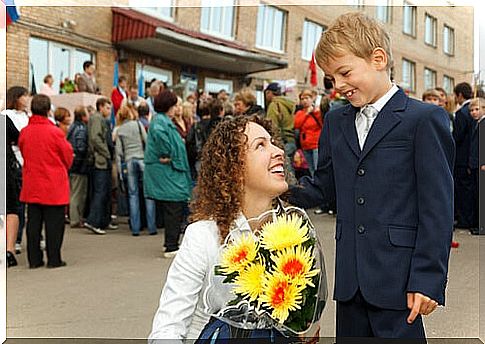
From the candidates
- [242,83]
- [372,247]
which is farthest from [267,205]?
[242,83]

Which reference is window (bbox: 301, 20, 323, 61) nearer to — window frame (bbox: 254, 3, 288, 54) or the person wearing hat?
window frame (bbox: 254, 3, 288, 54)

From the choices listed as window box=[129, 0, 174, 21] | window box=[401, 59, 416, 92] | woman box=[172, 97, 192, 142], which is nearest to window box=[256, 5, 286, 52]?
window box=[129, 0, 174, 21]

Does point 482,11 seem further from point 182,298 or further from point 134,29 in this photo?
point 134,29

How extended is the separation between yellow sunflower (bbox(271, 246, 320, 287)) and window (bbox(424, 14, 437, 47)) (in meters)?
6.68

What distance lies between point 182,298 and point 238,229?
10.0 inches

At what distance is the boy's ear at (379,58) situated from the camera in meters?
1.83

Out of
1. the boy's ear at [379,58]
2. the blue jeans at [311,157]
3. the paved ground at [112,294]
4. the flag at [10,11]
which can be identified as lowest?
the paved ground at [112,294]

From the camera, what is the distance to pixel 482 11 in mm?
3621

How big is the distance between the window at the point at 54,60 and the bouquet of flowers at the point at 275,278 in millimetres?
8034

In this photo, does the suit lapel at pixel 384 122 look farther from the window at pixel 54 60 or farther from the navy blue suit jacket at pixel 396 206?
the window at pixel 54 60

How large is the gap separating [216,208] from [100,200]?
546 cm

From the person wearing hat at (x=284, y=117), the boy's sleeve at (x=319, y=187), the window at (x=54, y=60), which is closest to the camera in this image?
the boy's sleeve at (x=319, y=187)

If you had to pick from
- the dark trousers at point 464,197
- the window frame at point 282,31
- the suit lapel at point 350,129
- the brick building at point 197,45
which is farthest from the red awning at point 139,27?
the suit lapel at point 350,129

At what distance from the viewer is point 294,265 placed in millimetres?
1622
